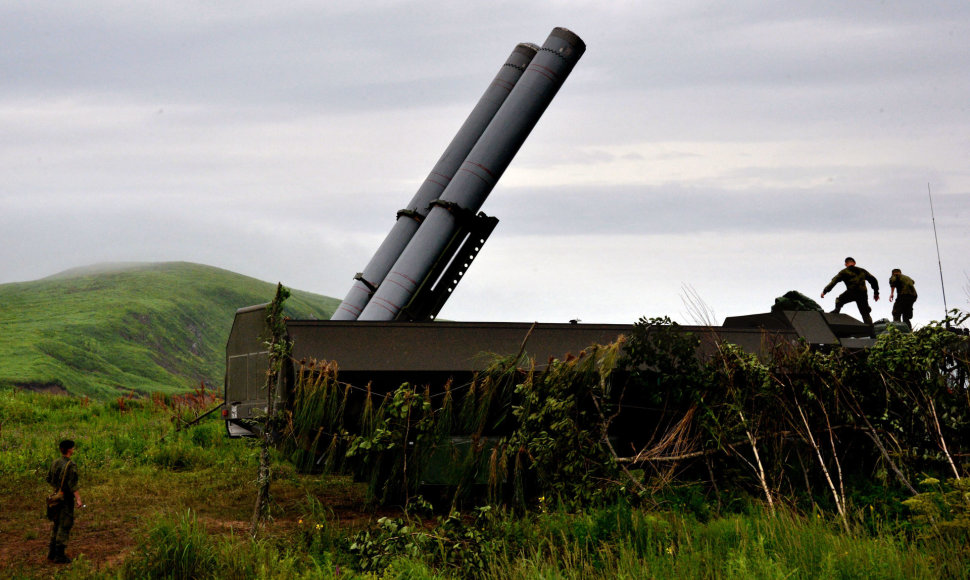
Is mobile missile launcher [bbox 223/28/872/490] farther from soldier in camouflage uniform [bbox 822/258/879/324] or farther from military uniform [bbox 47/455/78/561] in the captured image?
soldier in camouflage uniform [bbox 822/258/879/324]

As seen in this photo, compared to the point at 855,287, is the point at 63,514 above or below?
below

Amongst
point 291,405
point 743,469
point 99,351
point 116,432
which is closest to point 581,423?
point 743,469

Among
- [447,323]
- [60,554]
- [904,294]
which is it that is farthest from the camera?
[904,294]

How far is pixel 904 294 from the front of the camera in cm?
1697

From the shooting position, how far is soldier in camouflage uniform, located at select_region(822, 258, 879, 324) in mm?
15102

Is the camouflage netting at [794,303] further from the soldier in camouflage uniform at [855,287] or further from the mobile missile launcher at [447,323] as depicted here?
the soldier in camouflage uniform at [855,287]

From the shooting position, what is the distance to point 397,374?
9.33 m

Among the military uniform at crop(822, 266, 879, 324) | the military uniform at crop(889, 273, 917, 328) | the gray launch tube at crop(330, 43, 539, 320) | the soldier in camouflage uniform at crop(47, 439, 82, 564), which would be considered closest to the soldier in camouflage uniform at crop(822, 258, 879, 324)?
the military uniform at crop(822, 266, 879, 324)

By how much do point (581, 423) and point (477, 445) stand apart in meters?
1.08

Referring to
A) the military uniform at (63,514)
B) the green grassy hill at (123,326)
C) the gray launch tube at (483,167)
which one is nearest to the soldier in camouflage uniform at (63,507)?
the military uniform at (63,514)

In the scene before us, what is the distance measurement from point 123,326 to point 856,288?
72.6m

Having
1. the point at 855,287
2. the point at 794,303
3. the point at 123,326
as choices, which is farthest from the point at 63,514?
the point at 123,326

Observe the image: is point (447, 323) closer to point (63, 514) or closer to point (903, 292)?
point (63, 514)

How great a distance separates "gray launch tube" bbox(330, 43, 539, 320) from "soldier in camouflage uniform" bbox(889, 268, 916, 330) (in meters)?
7.42
